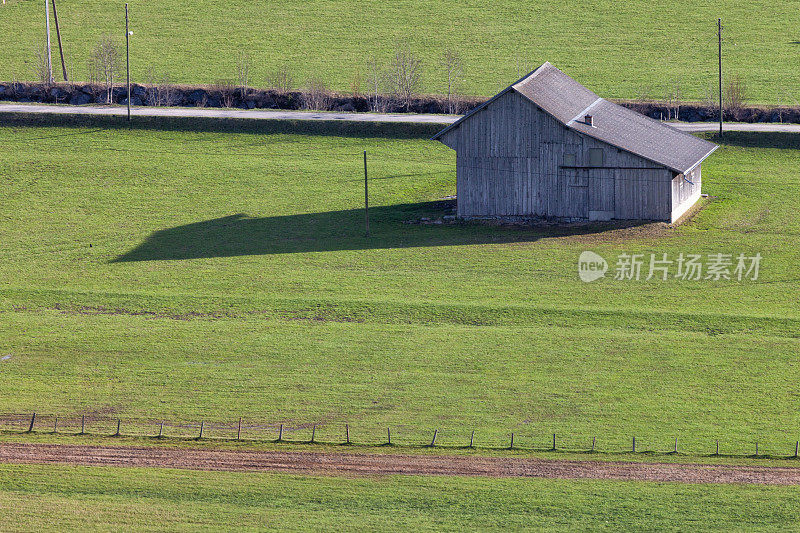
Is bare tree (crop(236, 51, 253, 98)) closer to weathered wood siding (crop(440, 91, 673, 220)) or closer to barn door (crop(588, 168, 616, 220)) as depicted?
weathered wood siding (crop(440, 91, 673, 220))

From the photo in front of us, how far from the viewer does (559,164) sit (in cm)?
6212

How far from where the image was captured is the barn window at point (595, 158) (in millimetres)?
61156

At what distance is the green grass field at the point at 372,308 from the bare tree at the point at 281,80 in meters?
14.8

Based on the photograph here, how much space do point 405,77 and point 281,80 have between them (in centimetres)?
1198

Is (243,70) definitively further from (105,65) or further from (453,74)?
(453,74)

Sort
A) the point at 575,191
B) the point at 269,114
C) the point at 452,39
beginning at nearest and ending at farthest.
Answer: the point at 575,191, the point at 269,114, the point at 452,39

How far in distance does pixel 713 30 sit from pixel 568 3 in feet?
53.1

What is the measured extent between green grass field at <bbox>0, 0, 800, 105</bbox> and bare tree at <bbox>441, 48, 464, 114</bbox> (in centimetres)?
82

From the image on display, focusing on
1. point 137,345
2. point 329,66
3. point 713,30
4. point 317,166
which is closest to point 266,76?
point 329,66

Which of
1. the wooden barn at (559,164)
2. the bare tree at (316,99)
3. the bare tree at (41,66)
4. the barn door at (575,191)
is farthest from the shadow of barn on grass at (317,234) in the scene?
the bare tree at (41,66)

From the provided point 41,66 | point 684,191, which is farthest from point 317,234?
point 41,66

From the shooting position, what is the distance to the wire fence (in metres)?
36.0

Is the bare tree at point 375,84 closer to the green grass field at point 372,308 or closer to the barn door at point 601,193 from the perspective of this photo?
the green grass field at point 372,308

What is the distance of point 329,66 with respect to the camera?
3912 inches
